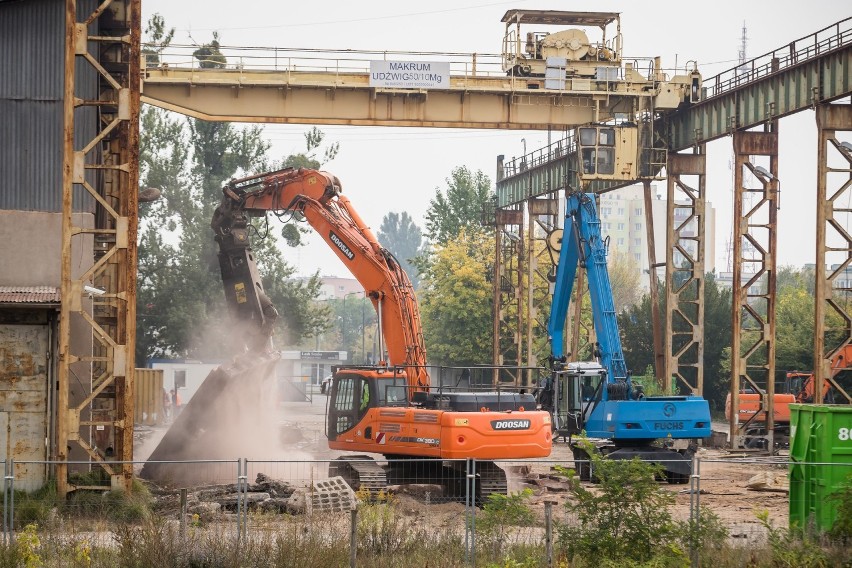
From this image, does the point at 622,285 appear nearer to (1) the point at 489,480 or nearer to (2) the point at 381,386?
(2) the point at 381,386

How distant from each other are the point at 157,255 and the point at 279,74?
24.1m

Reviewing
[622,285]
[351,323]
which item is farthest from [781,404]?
[351,323]

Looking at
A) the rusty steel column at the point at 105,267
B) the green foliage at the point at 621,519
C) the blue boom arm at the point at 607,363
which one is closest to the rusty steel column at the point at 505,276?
the blue boom arm at the point at 607,363

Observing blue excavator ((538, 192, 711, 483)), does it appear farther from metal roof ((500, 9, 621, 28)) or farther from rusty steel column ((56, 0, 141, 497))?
metal roof ((500, 9, 621, 28))

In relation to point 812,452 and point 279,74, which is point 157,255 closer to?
point 279,74

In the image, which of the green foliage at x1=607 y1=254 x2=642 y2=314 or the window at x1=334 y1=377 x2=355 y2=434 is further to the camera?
the green foliage at x1=607 y1=254 x2=642 y2=314

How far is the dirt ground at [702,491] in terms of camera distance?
18406 mm

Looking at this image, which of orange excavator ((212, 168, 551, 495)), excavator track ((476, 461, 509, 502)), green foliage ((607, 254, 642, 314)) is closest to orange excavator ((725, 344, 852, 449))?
orange excavator ((212, 168, 551, 495))

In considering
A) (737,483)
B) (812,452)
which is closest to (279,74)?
(737,483)

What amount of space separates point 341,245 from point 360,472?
17.8ft

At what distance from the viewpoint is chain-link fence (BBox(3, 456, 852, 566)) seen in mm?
14617

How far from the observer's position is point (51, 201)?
21.9 meters

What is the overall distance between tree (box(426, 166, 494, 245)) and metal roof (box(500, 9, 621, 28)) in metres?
39.9

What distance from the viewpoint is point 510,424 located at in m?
21.4
